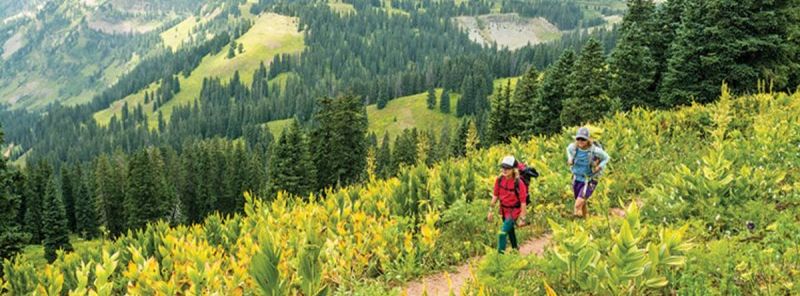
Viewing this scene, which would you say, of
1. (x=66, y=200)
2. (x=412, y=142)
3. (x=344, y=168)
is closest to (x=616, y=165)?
(x=344, y=168)

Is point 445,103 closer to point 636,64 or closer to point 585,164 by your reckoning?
point 636,64

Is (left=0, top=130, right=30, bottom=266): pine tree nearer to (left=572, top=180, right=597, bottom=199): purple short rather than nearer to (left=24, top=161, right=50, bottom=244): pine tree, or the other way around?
(left=572, top=180, right=597, bottom=199): purple short

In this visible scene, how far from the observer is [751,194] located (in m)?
8.84

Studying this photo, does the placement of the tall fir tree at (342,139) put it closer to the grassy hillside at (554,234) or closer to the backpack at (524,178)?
the grassy hillside at (554,234)

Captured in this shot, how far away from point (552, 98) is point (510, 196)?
46.3 m

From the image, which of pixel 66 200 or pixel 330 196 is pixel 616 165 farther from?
pixel 66 200

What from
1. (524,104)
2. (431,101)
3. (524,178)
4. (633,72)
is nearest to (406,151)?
(524,104)

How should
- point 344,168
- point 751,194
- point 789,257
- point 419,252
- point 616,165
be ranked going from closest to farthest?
1. point 789,257
2. point 751,194
3. point 419,252
4. point 616,165
5. point 344,168

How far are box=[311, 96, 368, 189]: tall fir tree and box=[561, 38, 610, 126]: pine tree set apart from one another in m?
20.7

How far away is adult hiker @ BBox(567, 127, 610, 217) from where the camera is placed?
10.4 meters

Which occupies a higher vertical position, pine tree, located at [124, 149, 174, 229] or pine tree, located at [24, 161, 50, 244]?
pine tree, located at [124, 149, 174, 229]

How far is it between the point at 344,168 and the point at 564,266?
1921 inches

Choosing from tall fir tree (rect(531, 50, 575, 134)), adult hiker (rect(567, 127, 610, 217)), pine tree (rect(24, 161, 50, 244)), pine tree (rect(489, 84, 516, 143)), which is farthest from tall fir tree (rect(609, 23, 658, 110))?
pine tree (rect(24, 161, 50, 244))

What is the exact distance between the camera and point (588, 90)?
48.2 meters
